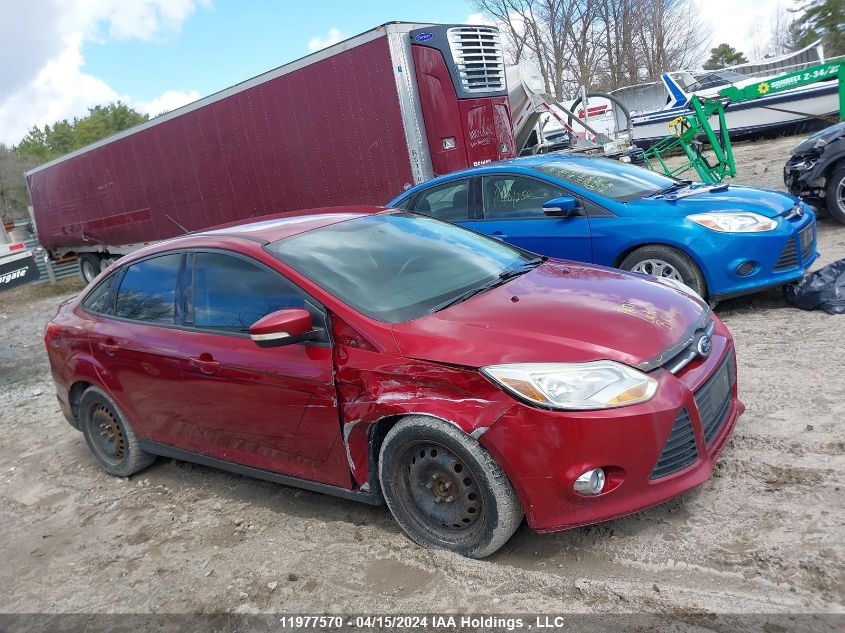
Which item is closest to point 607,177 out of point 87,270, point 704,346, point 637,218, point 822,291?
point 637,218

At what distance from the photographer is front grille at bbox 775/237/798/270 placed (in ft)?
18.4


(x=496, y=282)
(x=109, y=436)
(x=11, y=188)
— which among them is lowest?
(x=109, y=436)

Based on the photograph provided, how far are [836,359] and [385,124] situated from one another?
7115 millimetres

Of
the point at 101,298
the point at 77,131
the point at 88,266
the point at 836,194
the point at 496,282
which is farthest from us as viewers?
the point at 77,131

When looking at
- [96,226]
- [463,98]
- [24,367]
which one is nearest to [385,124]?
[463,98]

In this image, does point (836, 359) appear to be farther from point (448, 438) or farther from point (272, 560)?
point (272, 560)

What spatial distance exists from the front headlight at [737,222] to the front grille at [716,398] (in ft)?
8.08

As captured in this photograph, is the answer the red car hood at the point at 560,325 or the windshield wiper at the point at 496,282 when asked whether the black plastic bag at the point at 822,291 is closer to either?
the red car hood at the point at 560,325

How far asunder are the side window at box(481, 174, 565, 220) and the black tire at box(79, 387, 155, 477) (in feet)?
12.0

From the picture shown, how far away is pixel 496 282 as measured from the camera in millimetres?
3719

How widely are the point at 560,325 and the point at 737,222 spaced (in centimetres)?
328

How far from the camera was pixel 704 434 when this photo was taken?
9.92 ft

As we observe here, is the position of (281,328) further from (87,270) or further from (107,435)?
(87,270)

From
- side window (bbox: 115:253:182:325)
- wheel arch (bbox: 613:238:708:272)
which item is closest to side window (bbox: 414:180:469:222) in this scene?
wheel arch (bbox: 613:238:708:272)
